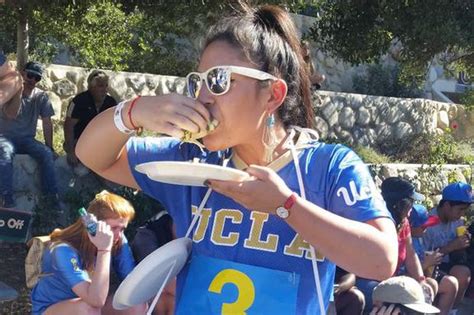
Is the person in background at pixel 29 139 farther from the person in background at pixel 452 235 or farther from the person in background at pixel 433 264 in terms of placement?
the person in background at pixel 452 235

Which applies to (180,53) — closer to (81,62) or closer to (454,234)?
(81,62)

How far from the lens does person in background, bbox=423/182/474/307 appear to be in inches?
281

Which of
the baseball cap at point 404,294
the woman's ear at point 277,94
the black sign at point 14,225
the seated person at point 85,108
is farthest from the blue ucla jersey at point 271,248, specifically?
the seated person at point 85,108

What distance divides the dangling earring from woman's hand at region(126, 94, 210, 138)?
0.63ft

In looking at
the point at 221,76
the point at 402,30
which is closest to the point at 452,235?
the point at 402,30

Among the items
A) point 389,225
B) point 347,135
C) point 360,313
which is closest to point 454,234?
point 360,313

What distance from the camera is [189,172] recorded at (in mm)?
1859

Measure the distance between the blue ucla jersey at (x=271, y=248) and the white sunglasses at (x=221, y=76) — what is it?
0.75 ft

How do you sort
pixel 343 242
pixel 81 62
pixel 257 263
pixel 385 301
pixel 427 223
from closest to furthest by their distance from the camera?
pixel 343 242 < pixel 257 263 < pixel 385 301 < pixel 427 223 < pixel 81 62

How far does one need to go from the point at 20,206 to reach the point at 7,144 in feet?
1.96

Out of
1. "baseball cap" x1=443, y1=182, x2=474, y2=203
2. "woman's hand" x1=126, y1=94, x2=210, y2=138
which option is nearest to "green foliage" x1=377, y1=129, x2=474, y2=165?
"baseball cap" x1=443, y1=182, x2=474, y2=203

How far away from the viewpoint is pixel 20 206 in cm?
749

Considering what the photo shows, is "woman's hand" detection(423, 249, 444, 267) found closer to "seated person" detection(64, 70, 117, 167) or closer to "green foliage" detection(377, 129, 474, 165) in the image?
"seated person" detection(64, 70, 117, 167)

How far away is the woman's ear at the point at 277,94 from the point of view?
2043 millimetres
